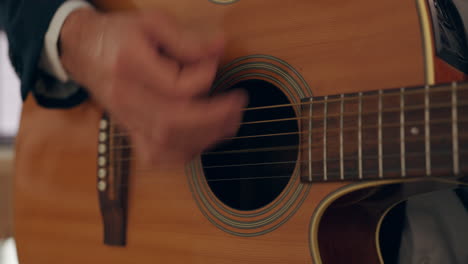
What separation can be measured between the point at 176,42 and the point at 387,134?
308 millimetres

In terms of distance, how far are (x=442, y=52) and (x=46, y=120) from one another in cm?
79

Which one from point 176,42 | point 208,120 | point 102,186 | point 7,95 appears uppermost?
point 7,95

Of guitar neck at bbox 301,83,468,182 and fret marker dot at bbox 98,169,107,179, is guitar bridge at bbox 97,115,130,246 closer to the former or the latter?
fret marker dot at bbox 98,169,107,179

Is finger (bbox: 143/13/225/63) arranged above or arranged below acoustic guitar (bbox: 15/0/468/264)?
above

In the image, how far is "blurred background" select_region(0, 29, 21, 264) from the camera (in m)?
2.11

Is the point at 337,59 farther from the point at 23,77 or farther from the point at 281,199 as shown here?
the point at 23,77

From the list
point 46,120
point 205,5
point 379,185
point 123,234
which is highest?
point 205,5

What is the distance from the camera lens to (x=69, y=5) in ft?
2.55

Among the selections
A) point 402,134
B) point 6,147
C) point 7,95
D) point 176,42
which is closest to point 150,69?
point 176,42

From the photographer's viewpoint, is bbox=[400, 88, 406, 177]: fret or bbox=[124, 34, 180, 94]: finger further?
bbox=[124, 34, 180, 94]: finger

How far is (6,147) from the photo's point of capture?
2.66 m

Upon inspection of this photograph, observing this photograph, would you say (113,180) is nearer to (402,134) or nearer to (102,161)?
(102,161)

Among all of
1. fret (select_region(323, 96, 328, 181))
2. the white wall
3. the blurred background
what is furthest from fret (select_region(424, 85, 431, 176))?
the white wall

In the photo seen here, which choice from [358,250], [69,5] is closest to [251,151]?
[358,250]
